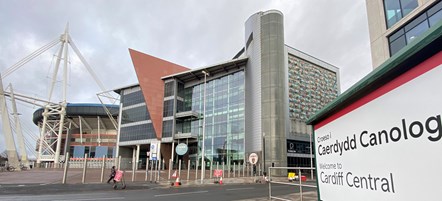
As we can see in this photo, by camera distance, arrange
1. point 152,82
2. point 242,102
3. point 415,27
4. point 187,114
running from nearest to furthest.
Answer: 1. point 415,27
2. point 242,102
3. point 187,114
4. point 152,82

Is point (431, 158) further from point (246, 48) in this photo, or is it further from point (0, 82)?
point (0, 82)

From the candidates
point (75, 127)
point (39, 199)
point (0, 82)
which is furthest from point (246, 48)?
point (75, 127)

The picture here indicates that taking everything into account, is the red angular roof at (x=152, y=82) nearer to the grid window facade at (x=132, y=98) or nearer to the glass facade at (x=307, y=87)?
the grid window facade at (x=132, y=98)

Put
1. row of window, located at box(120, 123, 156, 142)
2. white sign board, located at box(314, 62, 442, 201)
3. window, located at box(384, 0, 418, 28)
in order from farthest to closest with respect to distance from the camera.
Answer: row of window, located at box(120, 123, 156, 142), window, located at box(384, 0, 418, 28), white sign board, located at box(314, 62, 442, 201)

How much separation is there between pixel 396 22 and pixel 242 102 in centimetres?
3037

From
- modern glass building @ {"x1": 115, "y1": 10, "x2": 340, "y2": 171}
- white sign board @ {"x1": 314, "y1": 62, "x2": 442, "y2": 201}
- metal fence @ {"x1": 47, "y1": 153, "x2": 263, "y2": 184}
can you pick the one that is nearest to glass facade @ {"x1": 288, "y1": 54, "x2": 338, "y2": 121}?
modern glass building @ {"x1": 115, "y1": 10, "x2": 340, "y2": 171}

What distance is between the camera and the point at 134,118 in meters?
63.7

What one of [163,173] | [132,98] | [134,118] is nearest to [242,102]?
[163,173]

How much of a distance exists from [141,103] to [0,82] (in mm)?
28550

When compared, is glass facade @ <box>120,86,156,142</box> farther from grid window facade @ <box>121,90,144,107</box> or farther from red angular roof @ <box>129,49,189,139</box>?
red angular roof @ <box>129,49,189,139</box>

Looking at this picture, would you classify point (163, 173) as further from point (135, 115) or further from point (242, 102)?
point (135, 115)

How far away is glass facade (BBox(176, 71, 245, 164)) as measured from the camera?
164 ft

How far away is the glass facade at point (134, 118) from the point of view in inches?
2399

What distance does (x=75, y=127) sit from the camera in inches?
3538
